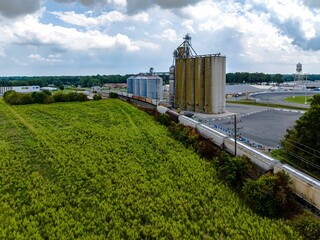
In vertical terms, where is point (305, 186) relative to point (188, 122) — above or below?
below

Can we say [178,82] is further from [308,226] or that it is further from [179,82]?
[308,226]

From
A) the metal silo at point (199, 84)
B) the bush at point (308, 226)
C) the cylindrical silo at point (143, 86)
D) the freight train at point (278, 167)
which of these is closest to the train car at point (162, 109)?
the metal silo at point (199, 84)

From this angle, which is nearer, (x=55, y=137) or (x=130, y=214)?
(x=130, y=214)

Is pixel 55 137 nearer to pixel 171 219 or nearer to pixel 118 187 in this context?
pixel 118 187

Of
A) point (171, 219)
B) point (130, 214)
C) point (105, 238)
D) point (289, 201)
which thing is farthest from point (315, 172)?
point (105, 238)

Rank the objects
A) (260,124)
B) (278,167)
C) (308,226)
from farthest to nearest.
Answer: (260,124)
(278,167)
(308,226)

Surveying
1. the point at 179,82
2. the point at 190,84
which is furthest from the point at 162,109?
the point at 179,82
